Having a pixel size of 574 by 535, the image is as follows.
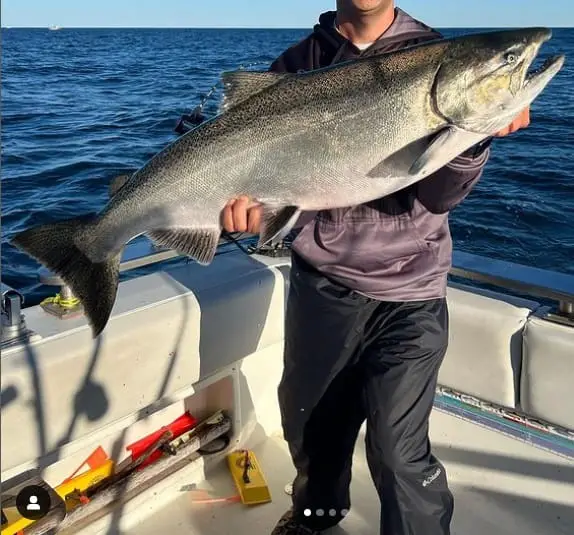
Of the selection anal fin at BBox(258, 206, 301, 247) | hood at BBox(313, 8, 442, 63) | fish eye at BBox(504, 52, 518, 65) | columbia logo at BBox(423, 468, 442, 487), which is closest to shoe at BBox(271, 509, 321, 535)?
columbia logo at BBox(423, 468, 442, 487)

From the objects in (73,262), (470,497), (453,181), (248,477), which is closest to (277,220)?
(453,181)

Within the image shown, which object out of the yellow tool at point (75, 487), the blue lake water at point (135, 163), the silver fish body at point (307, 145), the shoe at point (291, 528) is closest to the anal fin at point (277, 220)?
the silver fish body at point (307, 145)

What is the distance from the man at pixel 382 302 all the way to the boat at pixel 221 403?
0.53 meters

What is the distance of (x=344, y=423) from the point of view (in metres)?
3.13

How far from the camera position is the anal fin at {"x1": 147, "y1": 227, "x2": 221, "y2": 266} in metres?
2.75

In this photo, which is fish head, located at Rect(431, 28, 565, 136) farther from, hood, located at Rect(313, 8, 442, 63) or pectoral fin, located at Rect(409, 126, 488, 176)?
hood, located at Rect(313, 8, 442, 63)

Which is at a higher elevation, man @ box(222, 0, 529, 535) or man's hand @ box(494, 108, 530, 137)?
man's hand @ box(494, 108, 530, 137)

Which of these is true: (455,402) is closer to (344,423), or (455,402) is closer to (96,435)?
(344,423)

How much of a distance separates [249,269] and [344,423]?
38.1 inches

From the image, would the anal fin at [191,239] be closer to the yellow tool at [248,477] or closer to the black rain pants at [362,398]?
the black rain pants at [362,398]

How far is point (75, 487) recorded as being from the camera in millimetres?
3326

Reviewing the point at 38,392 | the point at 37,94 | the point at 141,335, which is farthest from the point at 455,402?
the point at 37,94

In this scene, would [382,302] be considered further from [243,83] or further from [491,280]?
[243,83]

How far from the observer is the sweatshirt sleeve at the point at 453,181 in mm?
2500
